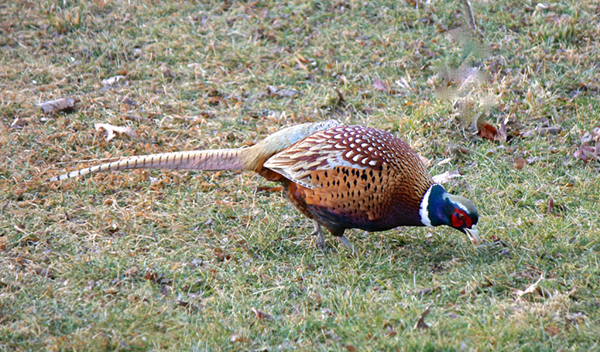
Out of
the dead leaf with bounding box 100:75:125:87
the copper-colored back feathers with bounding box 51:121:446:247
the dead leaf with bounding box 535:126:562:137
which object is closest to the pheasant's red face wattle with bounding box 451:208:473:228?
the copper-colored back feathers with bounding box 51:121:446:247

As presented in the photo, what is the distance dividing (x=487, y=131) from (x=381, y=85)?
1.11 meters

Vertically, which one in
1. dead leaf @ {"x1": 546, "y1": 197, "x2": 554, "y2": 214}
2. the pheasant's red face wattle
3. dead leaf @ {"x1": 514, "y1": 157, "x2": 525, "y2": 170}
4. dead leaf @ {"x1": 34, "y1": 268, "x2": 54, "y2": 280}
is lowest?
dead leaf @ {"x1": 34, "y1": 268, "x2": 54, "y2": 280}

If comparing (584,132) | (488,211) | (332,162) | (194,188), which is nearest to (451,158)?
(488,211)

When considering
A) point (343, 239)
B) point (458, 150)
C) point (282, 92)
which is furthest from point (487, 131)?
point (282, 92)

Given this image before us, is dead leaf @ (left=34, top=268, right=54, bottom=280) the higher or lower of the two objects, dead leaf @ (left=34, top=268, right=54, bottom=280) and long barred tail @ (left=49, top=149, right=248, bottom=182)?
the lower

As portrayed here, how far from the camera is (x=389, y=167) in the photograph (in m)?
3.21

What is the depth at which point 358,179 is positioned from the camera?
3189mm

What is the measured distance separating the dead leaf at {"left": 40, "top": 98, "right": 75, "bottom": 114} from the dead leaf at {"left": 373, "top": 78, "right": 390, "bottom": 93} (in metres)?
2.56

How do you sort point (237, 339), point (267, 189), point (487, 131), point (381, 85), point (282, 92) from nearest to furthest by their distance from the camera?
point (237, 339)
point (267, 189)
point (487, 131)
point (381, 85)
point (282, 92)

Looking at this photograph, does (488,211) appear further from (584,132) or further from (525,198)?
(584,132)

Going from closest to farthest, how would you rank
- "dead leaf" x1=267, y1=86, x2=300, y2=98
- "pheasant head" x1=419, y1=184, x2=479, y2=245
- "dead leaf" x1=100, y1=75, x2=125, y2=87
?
"pheasant head" x1=419, y1=184, x2=479, y2=245 < "dead leaf" x1=267, y1=86, x2=300, y2=98 < "dead leaf" x1=100, y1=75, x2=125, y2=87

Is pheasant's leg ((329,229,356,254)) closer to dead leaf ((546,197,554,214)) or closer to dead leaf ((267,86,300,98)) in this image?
dead leaf ((546,197,554,214))

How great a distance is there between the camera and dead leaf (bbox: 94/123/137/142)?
15.0ft

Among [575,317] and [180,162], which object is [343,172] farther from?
[575,317]
